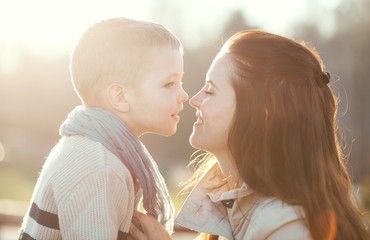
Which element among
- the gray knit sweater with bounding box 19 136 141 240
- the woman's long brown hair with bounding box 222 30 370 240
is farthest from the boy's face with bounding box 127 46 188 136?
the gray knit sweater with bounding box 19 136 141 240

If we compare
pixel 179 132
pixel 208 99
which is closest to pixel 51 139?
pixel 179 132

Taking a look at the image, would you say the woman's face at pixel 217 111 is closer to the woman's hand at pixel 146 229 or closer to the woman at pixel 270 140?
the woman at pixel 270 140

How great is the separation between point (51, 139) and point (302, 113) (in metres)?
36.6

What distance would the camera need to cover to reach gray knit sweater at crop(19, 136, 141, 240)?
11.3 ft

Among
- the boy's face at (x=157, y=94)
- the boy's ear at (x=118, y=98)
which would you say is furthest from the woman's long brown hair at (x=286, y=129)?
the boy's ear at (x=118, y=98)

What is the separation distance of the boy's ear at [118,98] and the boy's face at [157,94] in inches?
1.2

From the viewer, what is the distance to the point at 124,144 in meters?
3.75

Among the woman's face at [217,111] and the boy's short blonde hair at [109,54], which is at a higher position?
the boy's short blonde hair at [109,54]

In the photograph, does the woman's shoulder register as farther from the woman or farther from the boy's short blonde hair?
the boy's short blonde hair

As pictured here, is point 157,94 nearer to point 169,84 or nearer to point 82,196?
point 169,84

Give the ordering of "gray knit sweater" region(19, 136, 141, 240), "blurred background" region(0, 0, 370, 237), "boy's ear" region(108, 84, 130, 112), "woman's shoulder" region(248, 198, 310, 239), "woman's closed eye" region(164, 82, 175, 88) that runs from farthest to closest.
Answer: "blurred background" region(0, 0, 370, 237) < "woman's closed eye" region(164, 82, 175, 88) < "boy's ear" region(108, 84, 130, 112) < "woman's shoulder" region(248, 198, 310, 239) < "gray knit sweater" region(19, 136, 141, 240)

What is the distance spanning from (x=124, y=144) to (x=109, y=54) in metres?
A: 0.47

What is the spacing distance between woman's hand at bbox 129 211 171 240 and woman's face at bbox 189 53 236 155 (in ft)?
1.81

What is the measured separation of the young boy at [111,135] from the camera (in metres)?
3.49
